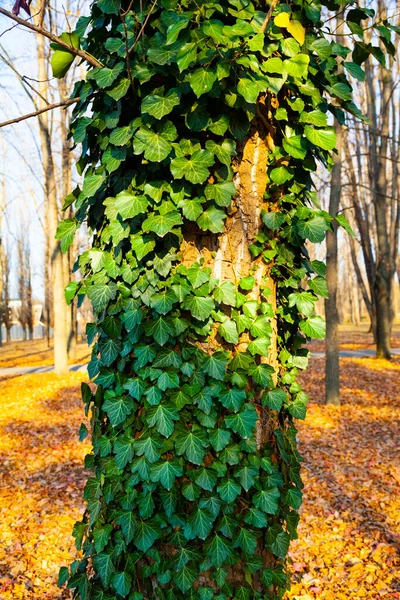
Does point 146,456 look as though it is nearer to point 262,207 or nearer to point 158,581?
point 158,581

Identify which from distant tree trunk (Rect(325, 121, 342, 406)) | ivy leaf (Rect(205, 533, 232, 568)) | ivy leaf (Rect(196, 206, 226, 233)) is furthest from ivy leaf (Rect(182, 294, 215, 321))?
distant tree trunk (Rect(325, 121, 342, 406))

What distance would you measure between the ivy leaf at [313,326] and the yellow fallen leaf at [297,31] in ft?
3.49

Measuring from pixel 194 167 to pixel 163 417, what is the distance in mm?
924

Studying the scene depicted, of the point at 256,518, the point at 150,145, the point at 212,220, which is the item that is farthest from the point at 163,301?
the point at 256,518

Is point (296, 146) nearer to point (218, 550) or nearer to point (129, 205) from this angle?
point (129, 205)

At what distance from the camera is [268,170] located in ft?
6.15

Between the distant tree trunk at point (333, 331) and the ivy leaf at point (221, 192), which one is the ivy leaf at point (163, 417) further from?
the distant tree trunk at point (333, 331)

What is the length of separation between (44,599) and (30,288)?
1337 inches

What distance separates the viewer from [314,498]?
4.64m

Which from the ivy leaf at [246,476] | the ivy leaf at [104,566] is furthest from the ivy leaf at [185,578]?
the ivy leaf at [246,476]

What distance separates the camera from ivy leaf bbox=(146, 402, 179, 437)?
171 centimetres

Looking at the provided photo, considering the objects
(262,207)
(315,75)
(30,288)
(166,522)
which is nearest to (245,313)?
(262,207)

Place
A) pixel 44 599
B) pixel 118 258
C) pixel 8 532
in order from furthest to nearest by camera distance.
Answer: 1. pixel 8 532
2. pixel 44 599
3. pixel 118 258

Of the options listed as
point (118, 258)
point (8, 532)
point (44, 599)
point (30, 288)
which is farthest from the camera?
point (30, 288)
